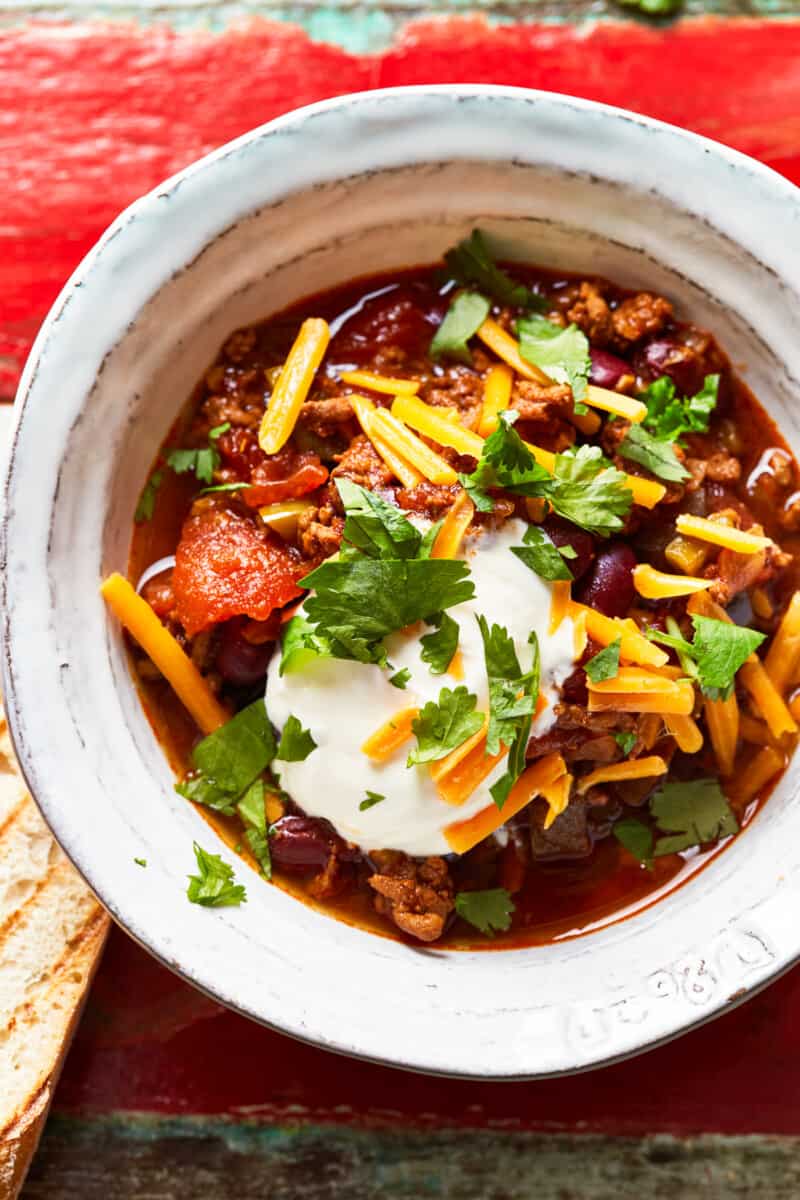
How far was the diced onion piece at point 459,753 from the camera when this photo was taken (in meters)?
2.41

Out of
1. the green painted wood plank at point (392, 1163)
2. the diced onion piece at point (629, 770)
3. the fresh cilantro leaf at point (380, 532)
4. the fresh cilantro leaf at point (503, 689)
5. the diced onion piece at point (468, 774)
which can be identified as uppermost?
the fresh cilantro leaf at point (380, 532)

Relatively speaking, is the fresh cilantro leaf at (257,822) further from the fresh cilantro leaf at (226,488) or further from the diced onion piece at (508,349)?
the diced onion piece at (508,349)

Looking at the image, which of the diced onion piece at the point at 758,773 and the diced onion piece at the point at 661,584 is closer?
the diced onion piece at the point at 661,584

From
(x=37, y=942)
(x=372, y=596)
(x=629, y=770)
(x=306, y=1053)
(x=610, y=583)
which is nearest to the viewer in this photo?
(x=372, y=596)

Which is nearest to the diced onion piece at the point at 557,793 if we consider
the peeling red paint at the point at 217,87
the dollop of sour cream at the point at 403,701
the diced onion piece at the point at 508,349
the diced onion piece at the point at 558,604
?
the dollop of sour cream at the point at 403,701

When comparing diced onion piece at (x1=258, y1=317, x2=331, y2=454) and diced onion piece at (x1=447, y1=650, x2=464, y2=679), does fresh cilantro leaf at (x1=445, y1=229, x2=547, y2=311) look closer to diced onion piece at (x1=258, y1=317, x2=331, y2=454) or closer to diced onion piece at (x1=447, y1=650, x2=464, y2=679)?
diced onion piece at (x1=258, y1=317, x2=331, y2=454)

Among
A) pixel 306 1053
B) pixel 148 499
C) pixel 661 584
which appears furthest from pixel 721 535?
pixel 306 1053

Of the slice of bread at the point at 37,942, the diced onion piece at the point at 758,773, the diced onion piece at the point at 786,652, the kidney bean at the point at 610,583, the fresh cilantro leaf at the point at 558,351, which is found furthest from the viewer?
the slice of bread at the point at 37,942

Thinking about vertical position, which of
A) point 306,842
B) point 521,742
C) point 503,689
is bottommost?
point 306,842

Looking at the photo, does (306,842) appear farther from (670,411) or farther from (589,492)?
(670,411)

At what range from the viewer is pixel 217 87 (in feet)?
10.5

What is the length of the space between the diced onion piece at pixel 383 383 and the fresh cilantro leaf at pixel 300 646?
0.56m

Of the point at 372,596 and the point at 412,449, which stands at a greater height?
the point at 412,449

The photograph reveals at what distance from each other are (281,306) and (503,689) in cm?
111
